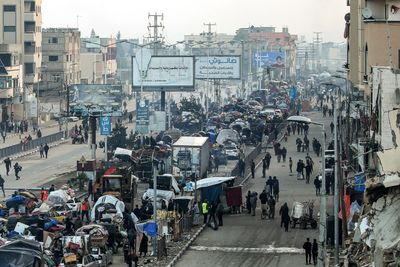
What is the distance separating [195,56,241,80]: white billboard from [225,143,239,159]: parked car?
36965 millimetres

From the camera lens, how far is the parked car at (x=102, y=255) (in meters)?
34.1

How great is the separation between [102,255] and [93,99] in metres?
34.0

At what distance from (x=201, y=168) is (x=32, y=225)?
18.4 m

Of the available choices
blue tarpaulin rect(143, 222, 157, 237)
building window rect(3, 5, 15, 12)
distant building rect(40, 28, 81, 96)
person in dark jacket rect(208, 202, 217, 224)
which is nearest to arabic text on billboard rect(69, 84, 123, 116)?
person in dark jacket rect(208, 202, 217, 224)

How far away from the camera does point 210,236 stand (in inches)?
1556

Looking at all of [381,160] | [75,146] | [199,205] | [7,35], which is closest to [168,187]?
[199,205]

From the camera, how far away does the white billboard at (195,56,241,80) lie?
10100cm

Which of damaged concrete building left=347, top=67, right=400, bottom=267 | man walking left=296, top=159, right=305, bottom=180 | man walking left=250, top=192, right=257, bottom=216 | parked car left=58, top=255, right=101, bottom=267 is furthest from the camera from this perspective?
man walking left=296, top=159, right=305, bottom=180

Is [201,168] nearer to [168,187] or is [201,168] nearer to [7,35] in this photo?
[168,187]

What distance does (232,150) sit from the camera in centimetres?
6319

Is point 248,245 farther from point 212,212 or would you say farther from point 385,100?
point 385,100

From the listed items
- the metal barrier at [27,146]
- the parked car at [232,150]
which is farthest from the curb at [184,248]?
the metal barrier at [27,146]

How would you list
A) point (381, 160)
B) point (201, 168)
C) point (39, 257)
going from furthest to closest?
point (201, 168) → point (381, 160) → point (39, 257)

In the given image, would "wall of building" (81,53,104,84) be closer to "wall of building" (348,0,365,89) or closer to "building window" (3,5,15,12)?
"building window" (3,5,15,12)
